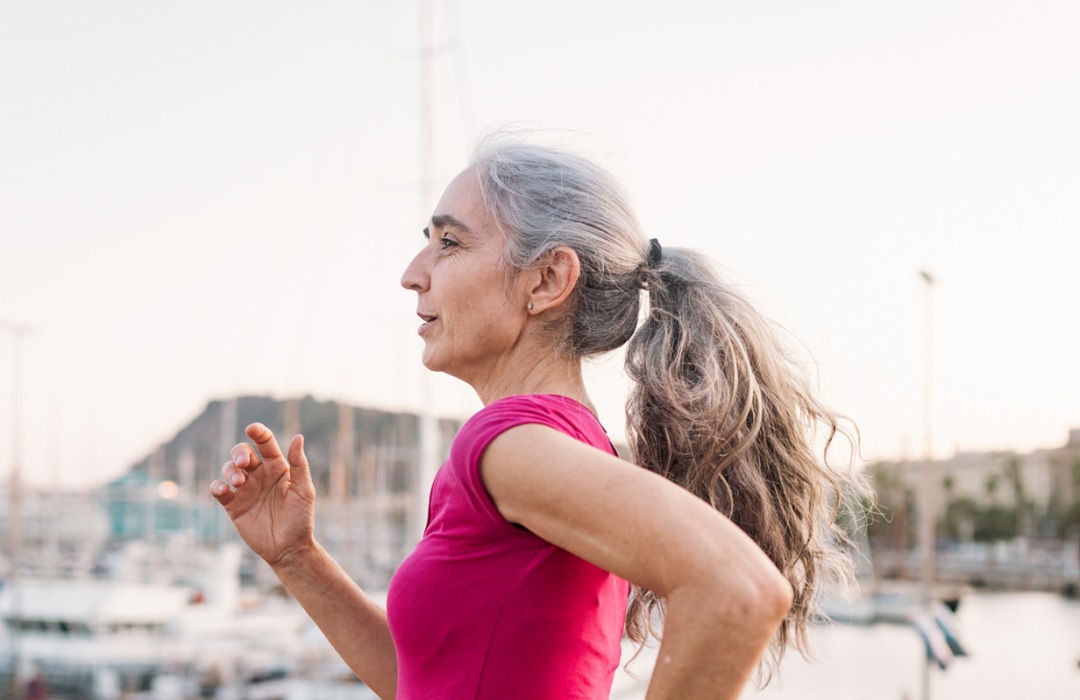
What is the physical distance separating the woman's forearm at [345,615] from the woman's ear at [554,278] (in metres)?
0.64

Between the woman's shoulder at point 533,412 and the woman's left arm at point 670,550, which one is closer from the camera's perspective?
the woman's left arm at point 670,550

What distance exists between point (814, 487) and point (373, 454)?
44.2m

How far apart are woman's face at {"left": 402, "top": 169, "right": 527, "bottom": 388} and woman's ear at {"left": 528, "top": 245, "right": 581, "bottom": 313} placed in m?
0.02

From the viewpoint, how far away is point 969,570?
52188mm

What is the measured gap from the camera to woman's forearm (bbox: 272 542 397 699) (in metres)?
1.78

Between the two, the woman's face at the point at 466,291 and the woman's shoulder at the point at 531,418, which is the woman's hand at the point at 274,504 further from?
the woman's shoulder at the point at 531,418

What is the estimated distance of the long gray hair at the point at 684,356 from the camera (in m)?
1.50

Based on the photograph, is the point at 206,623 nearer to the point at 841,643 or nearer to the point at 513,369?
the point at 841,643

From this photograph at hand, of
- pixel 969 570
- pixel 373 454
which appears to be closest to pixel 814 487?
pixel 373 454

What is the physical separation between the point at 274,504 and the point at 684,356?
78 centimetres

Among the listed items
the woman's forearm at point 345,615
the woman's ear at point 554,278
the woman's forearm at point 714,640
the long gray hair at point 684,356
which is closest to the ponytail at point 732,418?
the long gray hair at point 684,356

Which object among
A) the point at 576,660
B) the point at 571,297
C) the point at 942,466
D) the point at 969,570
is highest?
the point at 571,297

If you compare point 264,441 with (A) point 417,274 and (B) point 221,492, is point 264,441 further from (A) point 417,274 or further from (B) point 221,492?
(A) point 417,274

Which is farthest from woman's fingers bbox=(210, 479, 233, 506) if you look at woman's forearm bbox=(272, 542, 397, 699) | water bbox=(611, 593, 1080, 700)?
water bbox=(611, 593, 1080, 700)
